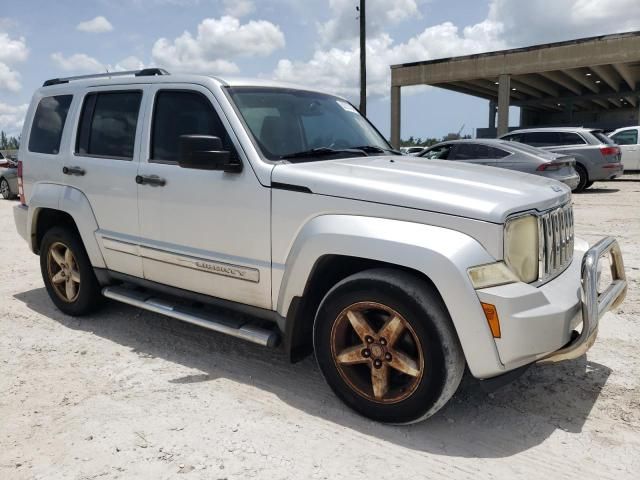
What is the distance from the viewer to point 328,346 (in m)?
3.12

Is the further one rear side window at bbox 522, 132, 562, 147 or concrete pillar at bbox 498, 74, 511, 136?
concrete pillar at bbox 498, 74, 511, 136

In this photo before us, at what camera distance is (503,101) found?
25.6m

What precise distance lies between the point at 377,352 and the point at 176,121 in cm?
220

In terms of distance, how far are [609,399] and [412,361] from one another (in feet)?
4.58

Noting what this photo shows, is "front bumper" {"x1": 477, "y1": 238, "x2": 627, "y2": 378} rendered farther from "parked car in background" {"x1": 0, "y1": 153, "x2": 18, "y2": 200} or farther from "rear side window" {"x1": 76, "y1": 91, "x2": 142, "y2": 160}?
"parked car in background" {"x1": 0, "y1": 153, "x2": 18, "y2": 200}

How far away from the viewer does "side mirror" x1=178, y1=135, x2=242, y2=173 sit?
129 inches

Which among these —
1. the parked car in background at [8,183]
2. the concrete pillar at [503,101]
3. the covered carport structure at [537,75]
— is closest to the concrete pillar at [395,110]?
the covered carport structure at [537,75]

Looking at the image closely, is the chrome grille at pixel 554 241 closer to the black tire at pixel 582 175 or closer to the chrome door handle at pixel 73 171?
the chrome door handle at pixel 73 171

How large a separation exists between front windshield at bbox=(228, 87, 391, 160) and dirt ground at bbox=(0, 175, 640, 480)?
1556 millimetres

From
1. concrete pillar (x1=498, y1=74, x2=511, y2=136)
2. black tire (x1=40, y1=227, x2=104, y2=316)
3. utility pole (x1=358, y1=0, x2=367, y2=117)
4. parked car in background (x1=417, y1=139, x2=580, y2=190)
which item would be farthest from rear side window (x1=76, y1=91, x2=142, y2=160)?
concrete pillar (x1=498, y1=74, x2=511, y2=136)

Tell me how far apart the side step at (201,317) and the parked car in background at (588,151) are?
12.3 m

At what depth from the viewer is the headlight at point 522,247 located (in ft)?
8.89

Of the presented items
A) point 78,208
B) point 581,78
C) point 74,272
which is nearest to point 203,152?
point 78,208

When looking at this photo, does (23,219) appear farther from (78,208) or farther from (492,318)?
(492,318)
